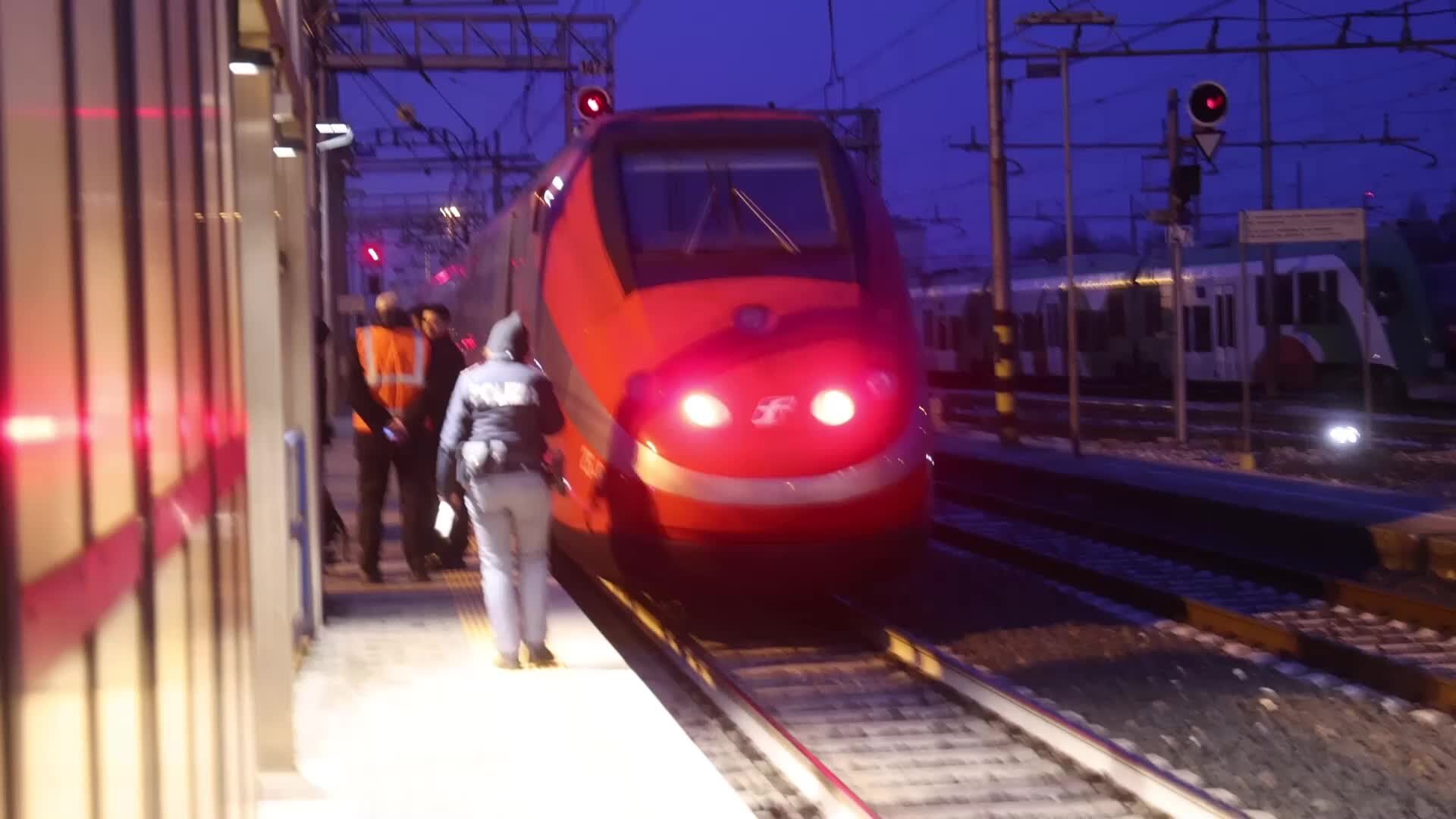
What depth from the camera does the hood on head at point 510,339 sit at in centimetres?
766

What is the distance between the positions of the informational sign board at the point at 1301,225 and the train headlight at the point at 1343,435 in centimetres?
483

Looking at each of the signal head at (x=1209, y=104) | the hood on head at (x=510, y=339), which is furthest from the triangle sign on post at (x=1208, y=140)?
the hood on head at (x=510, y=339)

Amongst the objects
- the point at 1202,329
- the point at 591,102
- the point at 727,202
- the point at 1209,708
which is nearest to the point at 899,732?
the point at 1209,708

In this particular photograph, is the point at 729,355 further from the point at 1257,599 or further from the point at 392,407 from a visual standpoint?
the point at 1257,599

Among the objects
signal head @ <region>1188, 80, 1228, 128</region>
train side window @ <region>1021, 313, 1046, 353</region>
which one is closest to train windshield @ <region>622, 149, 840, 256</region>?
signal head @ <region>1188, 80, 1228, 128</region>

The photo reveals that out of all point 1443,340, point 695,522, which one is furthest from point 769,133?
point 1443,340

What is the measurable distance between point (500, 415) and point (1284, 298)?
86.9ft

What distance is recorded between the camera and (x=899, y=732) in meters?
7.29

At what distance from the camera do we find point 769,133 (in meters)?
9.79

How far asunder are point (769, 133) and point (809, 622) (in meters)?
2.90

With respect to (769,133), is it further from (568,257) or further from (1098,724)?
(1098,724)

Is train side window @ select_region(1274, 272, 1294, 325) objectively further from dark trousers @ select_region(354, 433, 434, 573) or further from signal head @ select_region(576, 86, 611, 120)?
dark trousers @ select_region(354, 433, 434, 573)

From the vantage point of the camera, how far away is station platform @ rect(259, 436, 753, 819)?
5457mm

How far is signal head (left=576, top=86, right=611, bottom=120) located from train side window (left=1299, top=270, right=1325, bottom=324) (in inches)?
654
